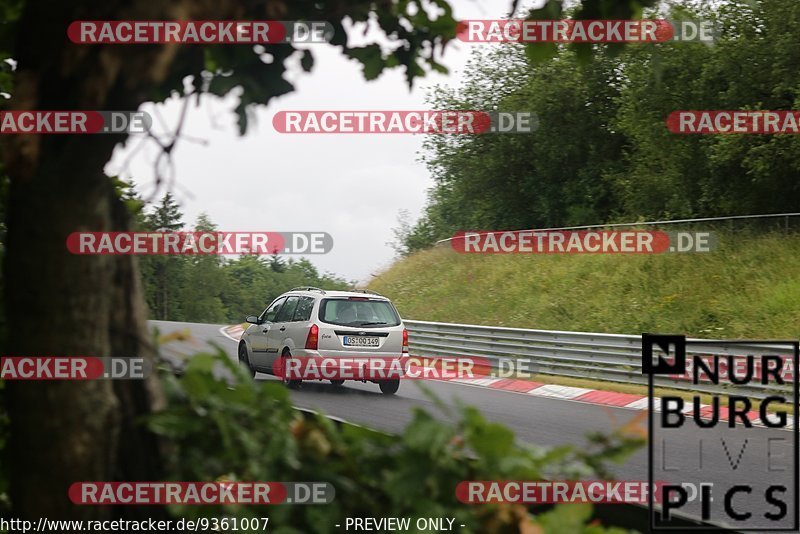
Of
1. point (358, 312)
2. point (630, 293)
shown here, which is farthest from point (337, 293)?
point (630, 293)

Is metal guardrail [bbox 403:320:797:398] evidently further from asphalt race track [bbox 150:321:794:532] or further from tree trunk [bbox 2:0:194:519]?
tree trunk [bbox 2:0:194:519]

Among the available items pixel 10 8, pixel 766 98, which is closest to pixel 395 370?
pixel 10 8

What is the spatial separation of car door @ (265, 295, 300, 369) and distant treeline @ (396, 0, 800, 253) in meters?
9.65

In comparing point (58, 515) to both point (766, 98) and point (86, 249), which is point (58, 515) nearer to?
point (86, 249)

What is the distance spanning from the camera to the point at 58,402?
2521mm

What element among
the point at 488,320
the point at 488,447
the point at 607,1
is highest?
the point at 607,1

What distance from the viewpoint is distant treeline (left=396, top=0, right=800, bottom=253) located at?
26641 mm

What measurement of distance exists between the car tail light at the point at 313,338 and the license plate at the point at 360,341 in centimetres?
48

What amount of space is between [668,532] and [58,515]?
1766mm
